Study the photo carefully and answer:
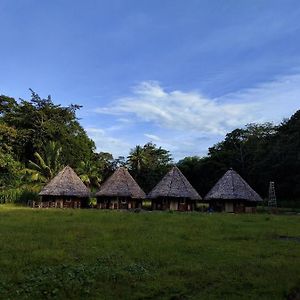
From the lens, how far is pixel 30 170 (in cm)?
4947

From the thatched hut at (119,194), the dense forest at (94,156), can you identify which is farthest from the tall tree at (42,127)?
the thatched hut at (119,194)

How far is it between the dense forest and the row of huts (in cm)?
642

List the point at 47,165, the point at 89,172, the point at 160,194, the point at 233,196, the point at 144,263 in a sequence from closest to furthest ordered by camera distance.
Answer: the point at 144,263 < the point at 233,196 < the point at 160,194 < the point at 47,165 < the point at 89,172

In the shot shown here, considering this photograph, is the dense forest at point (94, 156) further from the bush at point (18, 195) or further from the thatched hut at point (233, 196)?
the thatched hut at point (233, 196)

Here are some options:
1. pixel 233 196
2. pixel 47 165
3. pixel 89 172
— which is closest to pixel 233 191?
pixel 233 196

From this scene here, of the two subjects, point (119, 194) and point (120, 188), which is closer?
point (119, 194)

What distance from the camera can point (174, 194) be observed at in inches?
1623

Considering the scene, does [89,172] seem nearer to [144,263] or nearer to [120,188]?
[120,188]

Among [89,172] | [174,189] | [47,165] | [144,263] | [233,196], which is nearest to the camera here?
[144,263]

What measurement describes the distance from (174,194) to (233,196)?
5386mm

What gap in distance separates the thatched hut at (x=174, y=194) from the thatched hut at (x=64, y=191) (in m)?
7.16

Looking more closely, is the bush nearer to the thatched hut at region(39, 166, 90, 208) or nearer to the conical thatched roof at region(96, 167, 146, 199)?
the thatched hut at region(39, 166, 90, 208)

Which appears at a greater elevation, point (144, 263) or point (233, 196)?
point (233, 196)

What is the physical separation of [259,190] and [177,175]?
62.3 ft
